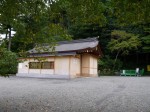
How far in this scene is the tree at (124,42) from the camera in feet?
100.0

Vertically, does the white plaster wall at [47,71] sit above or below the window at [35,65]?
below

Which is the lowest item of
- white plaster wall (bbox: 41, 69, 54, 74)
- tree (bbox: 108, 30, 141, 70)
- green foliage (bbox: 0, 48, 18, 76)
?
white plaster wall (bbox: 41, 69, 54, 74)

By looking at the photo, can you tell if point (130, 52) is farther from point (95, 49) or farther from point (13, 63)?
point (13, 63)

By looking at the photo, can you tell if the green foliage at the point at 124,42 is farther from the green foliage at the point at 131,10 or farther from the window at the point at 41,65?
the green foliage at the point at 131,10

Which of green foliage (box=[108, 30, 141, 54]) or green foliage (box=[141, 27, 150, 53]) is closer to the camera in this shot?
green foliage (box=[108, 30, 141, 54])

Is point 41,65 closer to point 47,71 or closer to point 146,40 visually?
→ point 47,71

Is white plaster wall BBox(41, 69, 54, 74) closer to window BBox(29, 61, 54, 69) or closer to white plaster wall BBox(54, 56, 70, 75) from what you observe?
window BBox(29, 61, 54, 69)

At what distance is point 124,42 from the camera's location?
30.4 meters

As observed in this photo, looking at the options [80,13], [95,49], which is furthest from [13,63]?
[95,49]

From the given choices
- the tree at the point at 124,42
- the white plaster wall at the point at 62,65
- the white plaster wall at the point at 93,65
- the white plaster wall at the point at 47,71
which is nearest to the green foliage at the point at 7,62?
the white plaster wall at the point at 62,65

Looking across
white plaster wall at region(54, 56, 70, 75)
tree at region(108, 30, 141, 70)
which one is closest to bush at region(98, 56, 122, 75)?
tree at region(108, 30, 141, 70)

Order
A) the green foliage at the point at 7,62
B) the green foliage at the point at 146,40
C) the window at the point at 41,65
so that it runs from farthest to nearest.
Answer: the green foliage at the point at 146,40, the window at the point at 41,65, the green foliage at the point at 7,62

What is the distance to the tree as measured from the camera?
30469 mm

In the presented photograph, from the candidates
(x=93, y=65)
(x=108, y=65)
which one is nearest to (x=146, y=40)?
(x=108, y=65)
